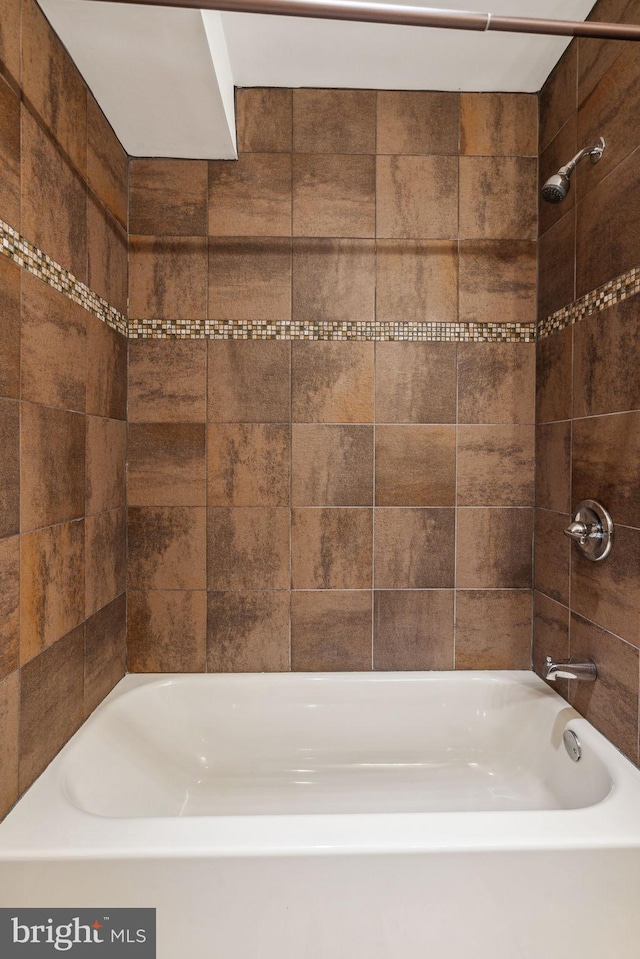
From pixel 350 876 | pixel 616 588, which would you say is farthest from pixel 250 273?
pixel 350 876

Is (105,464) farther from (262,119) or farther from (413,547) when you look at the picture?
(262,119)

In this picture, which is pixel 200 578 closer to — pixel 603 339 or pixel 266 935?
pixel 266 935

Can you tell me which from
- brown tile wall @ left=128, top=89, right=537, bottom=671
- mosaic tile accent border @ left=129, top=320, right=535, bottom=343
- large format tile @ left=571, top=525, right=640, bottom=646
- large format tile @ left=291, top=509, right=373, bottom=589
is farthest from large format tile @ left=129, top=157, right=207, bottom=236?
large format tile @ left=571, top=525, right=640, bottom=646

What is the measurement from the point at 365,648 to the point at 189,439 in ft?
3.48

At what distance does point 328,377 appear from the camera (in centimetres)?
203

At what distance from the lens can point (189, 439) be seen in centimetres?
204

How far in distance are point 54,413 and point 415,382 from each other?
49.5 inches

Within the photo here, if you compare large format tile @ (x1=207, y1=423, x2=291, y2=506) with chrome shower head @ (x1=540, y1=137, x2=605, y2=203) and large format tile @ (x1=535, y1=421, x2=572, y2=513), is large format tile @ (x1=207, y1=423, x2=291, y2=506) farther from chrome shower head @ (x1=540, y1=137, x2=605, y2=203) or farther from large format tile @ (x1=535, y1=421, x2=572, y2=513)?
chrome shower head @ (x1=540, y1=137, x2=605, y2=203)

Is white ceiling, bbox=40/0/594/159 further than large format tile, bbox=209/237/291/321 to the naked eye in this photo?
No

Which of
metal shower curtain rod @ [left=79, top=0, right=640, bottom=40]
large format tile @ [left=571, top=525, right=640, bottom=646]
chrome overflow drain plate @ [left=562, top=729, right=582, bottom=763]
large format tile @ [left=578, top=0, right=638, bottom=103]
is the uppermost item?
large format tile @ [left=578, top=0, right=638, bottom=103]

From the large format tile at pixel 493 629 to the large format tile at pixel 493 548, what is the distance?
44 mm

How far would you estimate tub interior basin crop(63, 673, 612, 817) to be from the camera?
179cm

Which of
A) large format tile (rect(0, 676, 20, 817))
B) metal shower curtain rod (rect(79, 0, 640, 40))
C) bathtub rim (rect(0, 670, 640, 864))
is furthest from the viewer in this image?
large format tile (rect(0, 676, 20, 817))

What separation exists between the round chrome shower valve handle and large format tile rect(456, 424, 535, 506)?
0.40 metres
